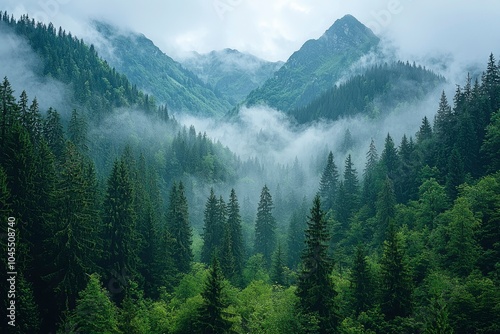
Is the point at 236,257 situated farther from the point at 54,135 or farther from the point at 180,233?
the point at 54,135

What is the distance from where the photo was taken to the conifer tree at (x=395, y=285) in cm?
4566

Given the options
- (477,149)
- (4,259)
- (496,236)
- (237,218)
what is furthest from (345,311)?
(477,149)

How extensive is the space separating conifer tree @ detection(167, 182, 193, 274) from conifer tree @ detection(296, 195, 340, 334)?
3292 cm

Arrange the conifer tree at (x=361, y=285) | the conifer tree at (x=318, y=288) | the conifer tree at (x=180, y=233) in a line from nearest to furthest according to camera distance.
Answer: the conifer tree at (x=318, y=288) → the conifer tree at (x=361, y=285) → the conifer tree at (x=180, y=233)

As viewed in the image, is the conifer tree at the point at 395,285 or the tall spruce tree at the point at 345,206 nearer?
the conifer tree at the point at 395,285

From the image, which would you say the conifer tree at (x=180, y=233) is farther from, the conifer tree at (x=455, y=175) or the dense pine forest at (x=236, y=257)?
the conifer tree at (x=455, y=175)

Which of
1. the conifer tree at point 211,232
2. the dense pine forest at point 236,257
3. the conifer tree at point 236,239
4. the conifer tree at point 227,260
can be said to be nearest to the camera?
the dense pine forest at point 236,257

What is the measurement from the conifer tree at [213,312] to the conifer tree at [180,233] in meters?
29.6

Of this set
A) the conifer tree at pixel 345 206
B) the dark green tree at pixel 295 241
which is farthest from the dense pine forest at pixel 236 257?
the dark green tree at pixel 295 241

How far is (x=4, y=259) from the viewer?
38875 millimetres

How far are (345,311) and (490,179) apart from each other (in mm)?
33030

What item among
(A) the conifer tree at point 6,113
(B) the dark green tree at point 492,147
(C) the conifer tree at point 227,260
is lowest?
(C) the conifer tree at point 227,260

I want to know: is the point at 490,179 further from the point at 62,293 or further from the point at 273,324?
the point at 62,293

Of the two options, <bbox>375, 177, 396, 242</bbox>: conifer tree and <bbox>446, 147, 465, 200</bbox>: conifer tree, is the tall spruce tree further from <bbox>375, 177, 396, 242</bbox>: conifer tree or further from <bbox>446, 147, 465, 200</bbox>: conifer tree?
<bbox>446, 147, 465, 200</bbox>: conifer tree
